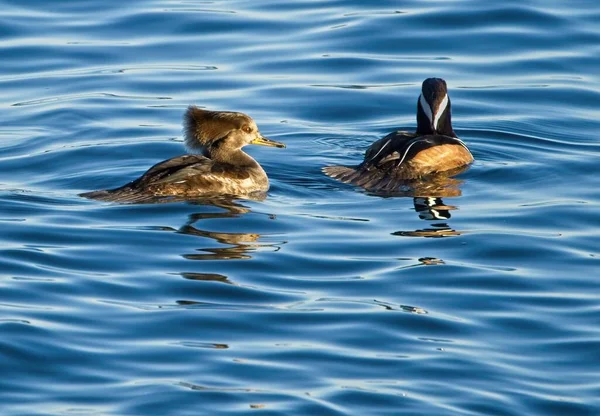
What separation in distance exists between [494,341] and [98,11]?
1304cm

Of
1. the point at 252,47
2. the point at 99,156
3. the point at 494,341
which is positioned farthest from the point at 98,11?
the point at 494,341

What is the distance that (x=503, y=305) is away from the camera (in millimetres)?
10281

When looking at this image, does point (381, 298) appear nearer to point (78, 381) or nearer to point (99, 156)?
point (78, 381)

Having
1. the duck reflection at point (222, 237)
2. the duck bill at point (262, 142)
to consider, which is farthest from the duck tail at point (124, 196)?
the duck bill at point (262, 142)

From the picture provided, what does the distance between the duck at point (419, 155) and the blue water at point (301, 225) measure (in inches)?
11.0

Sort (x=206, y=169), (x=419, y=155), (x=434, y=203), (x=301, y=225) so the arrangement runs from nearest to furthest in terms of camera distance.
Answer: (x=301, y=225) < (x=434, y=203) < (x=206, y=169) < (x=419, y=155)

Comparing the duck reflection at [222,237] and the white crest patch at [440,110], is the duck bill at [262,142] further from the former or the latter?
the white crest patch at [440,110]

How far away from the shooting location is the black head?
14.9 metres

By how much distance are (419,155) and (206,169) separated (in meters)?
2.27

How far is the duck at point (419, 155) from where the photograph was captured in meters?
13.9

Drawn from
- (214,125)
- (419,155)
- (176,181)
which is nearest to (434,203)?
(419,155)

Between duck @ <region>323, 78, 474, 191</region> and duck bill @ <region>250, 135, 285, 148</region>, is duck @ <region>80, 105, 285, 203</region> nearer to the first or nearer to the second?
duck bill @ <region>250, 135, 285, 148</region>

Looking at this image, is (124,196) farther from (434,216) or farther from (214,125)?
(434,216)

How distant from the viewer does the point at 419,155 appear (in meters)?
14.3
